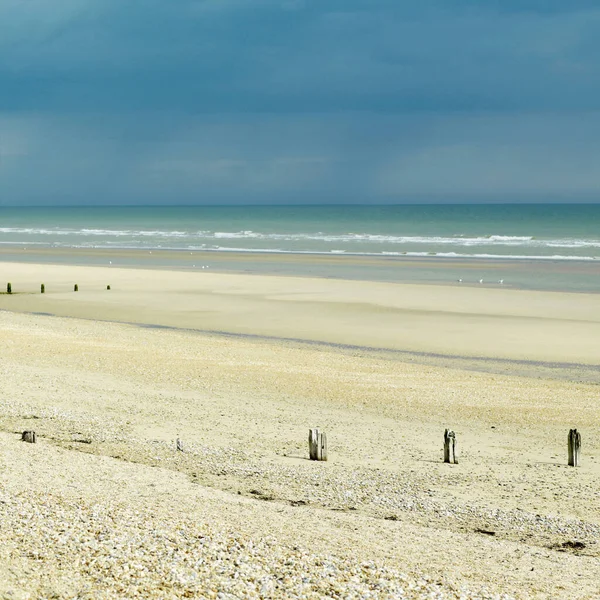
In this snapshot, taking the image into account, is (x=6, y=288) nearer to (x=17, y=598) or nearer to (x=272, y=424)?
(x=272, y=424)

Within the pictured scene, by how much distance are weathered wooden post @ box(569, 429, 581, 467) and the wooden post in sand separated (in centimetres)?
315

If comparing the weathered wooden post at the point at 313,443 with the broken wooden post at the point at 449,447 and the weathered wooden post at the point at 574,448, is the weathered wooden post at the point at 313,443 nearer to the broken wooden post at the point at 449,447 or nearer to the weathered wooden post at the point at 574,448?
the broken wooden post at the point at 449,447

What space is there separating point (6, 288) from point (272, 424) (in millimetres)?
25217

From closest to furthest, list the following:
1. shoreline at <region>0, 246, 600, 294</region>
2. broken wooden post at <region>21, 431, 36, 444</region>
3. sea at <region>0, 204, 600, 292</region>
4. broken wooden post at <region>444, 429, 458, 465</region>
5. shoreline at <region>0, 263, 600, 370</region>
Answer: broken wooden post at <region>21, 431, 36, 444</region>, broken wooden post at <region>444, 429, 458, 465</region>, shoreline at <region>0, 263, 600, 370</region>, shoreline at <region>0, 246, 600, 294</region>, sea at <region>0, 204, 600, 292</region>

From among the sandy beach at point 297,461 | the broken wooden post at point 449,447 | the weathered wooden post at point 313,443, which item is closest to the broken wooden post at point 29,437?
the sandy beach at point 297,461

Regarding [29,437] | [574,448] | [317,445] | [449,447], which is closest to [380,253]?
[574,448]

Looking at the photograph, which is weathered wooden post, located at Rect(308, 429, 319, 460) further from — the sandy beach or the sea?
the sea

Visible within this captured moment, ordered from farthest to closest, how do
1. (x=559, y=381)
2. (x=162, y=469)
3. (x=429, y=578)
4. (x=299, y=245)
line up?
(x=299, y=245)
(x=559, y=381)
(x=162, y=469)
(x=429, y=578)

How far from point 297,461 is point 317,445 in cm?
32

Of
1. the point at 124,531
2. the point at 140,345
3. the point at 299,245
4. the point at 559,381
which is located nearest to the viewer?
the point at 124,531

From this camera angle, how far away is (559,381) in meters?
17.2

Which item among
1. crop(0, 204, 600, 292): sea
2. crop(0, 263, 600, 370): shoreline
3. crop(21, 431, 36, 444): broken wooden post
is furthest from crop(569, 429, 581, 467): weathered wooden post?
crop(0, 204, 600, 292): sea

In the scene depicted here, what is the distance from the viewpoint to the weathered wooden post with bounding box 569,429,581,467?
10.8m

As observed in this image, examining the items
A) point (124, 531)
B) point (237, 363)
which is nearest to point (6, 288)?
point (237, 363)
